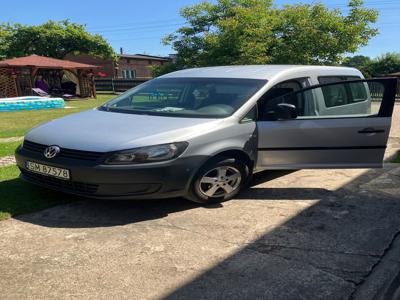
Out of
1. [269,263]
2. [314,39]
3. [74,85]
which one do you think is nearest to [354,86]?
[269,263]

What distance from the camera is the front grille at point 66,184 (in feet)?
13.1

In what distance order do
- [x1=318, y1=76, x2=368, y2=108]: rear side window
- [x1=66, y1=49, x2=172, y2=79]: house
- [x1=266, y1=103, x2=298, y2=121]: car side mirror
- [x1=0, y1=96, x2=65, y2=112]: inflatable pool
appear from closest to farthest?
[x1=266, y1=103, x2=298, y2=121]: car side mirror
[x1=318, y1=76, x2=368, y2=108]: rear side window
[x1=0, y1=96, x2=65, y2=112]: inflatable pool
[x1=66, y1=49, x2=172, y2=79]: house

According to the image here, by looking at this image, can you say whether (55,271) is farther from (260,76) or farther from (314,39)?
(314,39)

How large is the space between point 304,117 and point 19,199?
334cm

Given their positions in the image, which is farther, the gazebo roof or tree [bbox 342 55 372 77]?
the gazebo roof

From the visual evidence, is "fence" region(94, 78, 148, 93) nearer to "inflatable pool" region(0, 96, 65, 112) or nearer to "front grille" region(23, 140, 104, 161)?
"inflatable pool" region(0, 96, 65, 112)

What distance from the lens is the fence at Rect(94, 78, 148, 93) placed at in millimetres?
35312

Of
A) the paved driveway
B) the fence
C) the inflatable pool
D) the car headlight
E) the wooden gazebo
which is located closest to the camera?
the paved driveway

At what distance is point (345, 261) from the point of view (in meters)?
3.29

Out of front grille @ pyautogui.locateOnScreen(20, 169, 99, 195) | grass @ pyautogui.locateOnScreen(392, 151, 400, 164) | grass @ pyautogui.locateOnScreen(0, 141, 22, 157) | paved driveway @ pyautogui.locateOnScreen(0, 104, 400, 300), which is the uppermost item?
front grille @ pyautogui.locateOnScreen(20, 169, 99, 195)

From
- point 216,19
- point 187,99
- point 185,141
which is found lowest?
point 185,141

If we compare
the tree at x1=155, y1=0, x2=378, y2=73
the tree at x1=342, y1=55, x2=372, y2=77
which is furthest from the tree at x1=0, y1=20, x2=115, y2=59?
the tree at x1=342, y1=55, x2=372, y2=77

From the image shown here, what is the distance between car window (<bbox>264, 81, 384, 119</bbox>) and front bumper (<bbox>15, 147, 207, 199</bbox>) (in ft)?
4.35

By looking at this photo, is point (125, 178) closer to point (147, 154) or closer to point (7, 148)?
point (147, 154)
